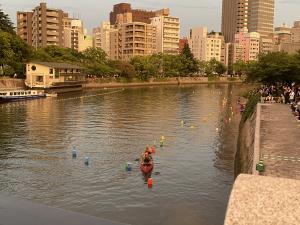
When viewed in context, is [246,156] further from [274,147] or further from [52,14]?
[52,14]

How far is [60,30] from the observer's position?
6083 inches

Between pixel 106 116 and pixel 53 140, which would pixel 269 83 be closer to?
pixel 106 116

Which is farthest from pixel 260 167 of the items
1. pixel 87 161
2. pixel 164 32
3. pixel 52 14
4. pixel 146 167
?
pixel 164 32

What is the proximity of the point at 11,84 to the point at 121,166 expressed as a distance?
230ft

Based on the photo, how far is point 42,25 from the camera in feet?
484

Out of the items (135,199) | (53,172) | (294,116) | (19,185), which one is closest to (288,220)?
(135,199)

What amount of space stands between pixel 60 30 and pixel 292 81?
390 ft

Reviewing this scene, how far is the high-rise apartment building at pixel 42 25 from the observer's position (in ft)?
484

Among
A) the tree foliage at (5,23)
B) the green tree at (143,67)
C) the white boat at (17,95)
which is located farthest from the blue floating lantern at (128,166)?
the green tree at (143,67)

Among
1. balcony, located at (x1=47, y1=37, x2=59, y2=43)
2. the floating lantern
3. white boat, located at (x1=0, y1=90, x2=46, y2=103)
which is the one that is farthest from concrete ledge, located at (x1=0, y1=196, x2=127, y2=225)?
balcony, located at (x1=47, y1=37, x2=59, y2=43)

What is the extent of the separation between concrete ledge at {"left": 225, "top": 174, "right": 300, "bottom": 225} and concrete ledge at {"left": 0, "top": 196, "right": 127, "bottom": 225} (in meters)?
2.00

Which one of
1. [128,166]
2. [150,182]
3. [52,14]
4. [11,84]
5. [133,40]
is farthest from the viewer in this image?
[133,40]

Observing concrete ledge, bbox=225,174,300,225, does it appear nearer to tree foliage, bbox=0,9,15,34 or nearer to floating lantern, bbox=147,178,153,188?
floating lantern, bbox=147,178,153,188

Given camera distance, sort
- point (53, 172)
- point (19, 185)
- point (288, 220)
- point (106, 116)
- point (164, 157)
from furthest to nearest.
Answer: point (106, 116), point (164, 157), point (53, 172), point (19, 185), point (288, 220)
